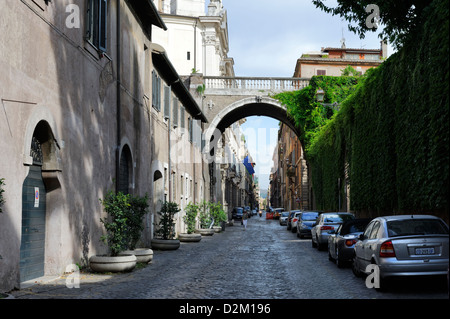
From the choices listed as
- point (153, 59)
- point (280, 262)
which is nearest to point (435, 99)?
point (280, 262)

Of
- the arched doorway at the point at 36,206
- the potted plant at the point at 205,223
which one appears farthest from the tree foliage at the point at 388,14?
the potted plant at the point at 205,223

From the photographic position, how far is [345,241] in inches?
567

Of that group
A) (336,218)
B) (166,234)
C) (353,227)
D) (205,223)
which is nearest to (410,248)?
(353,227)

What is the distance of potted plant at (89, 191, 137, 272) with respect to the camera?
13203mm

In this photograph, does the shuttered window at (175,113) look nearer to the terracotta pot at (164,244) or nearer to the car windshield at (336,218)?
the terracotta pot at (164,244)

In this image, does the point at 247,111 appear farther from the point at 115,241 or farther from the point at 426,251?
the point at 426,251

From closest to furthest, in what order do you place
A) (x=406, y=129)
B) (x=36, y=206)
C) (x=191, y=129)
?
(x=36, y=206) < (x=406, y=129) < (x=191, y=129)

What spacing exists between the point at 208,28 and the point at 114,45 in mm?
40319

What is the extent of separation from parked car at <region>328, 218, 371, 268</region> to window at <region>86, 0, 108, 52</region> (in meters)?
8.45

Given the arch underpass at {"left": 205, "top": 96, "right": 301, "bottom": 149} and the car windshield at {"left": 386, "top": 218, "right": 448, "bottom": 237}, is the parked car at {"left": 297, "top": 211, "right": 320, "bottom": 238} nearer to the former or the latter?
the arch underpass at {"left": 205, "top": 96, "right": 301, "bottom": 149}

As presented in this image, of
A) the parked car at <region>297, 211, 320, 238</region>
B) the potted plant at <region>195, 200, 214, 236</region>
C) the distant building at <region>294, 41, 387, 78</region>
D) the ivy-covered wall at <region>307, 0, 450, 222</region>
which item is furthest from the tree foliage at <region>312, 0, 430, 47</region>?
the distant building at <region>294, 41, 387, 78</region>

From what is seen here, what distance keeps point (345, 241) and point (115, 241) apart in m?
5.95

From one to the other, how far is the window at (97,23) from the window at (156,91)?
7567 mm

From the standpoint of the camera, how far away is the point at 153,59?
23.7 meters
